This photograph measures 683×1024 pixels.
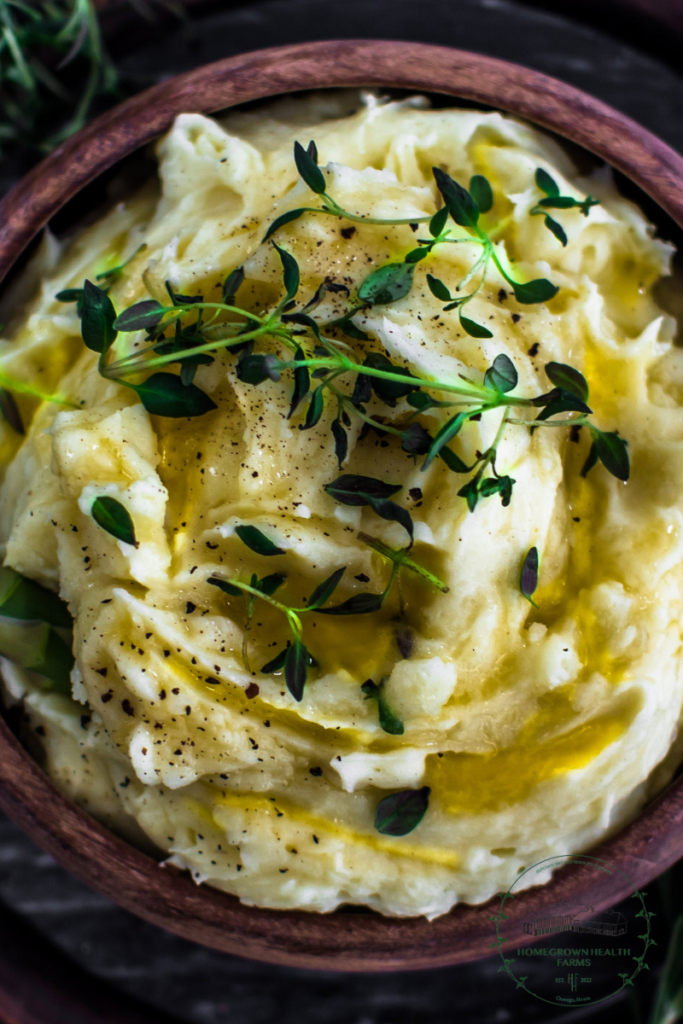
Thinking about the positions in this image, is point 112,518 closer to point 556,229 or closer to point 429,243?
point 429,243

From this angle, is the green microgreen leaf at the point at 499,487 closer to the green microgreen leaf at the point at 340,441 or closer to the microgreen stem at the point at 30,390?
the green microgreen leaf at the point at 340,441

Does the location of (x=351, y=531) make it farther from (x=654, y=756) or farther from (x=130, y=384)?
(x=654, y=756)

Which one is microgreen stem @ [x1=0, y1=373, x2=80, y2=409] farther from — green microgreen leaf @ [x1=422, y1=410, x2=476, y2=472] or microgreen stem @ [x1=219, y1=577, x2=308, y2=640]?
green microgreen leaf @ [x1=422, y1=410, x2=476, y2=472]

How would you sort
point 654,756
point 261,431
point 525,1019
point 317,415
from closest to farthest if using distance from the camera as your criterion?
point 317,415 < point 261,431 < point 654,756 < point 525,1019

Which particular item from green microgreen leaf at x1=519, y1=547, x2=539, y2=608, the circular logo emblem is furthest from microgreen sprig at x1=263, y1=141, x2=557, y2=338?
the circular logo emblem

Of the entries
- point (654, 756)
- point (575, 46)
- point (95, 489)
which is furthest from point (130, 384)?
point (575, 46)
